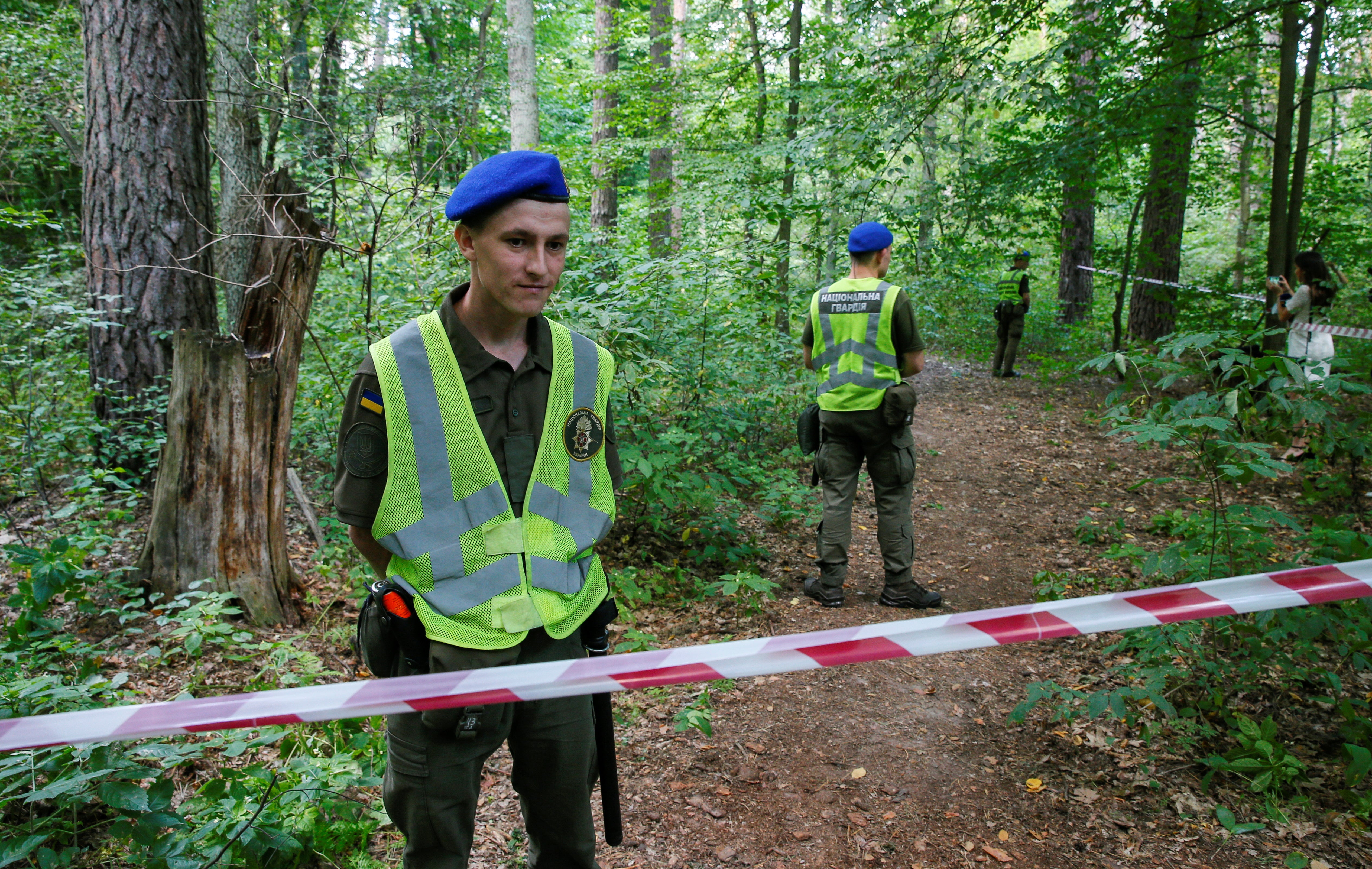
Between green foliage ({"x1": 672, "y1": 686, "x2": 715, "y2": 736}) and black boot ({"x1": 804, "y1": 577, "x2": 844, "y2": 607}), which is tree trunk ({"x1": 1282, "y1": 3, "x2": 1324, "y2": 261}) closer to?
black boot ({"x1": 804, "y1": 577, "x2": 844, "y2": 607})

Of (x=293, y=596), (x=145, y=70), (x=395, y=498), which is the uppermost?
(x=145, y=70)

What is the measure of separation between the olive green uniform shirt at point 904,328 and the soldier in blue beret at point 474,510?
309 cm

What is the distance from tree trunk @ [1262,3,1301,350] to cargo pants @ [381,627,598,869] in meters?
6.20

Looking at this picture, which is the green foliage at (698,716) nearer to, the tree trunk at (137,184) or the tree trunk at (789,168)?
the tree trunk at (137,184)

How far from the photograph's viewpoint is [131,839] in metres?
2.34

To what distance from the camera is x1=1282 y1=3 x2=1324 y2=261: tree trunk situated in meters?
6.33

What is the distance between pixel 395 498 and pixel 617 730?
2.18 metres

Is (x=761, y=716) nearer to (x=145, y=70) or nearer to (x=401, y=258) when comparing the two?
(x=401, y=258)

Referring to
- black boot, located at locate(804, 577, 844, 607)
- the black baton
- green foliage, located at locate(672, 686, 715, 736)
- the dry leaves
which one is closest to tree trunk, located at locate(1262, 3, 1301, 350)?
black boot, located at locate(804, 577, 844, 607)

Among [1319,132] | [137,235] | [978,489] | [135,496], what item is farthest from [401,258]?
[1319,132]

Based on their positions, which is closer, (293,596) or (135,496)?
(293,596)

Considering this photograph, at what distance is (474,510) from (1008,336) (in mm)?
11796

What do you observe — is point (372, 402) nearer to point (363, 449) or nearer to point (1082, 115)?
point (363, 449)

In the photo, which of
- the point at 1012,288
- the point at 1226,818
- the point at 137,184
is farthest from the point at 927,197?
the point at 137,184
